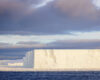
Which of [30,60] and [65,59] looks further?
[30,60]

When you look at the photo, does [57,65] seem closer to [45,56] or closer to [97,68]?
[45,56]

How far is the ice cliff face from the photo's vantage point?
167ft

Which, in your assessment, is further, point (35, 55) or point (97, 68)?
point (97, 68)

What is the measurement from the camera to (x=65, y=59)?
171 feet

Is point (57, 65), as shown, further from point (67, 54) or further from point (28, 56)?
point (28, 56)

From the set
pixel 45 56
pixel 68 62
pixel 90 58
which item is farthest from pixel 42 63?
pixel 90 58

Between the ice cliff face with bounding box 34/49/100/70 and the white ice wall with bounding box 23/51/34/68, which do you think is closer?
the ice cliff face with bounding box 34/49/100/70

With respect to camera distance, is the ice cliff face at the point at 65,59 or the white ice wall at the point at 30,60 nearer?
the ice cliff face at the point at 65,59

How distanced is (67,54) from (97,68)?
8336 millimetres

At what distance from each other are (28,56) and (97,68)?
588 inches

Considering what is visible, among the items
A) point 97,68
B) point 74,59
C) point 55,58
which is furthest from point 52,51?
point 97,68

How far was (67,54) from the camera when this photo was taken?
172ft

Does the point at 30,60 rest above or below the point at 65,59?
above

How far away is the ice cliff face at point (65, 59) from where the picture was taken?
2007 inches
